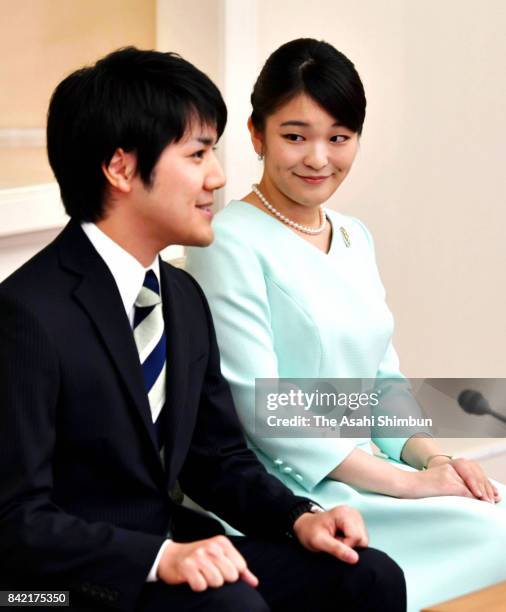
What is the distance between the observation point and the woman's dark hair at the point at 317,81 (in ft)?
7.54

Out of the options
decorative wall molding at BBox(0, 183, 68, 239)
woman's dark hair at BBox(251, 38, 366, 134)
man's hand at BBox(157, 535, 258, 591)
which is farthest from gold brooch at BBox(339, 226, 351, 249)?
man's hand at BBox(157, 535, 258, 591)

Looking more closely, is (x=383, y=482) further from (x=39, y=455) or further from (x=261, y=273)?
(x=39, y=455)

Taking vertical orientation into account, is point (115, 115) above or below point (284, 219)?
above

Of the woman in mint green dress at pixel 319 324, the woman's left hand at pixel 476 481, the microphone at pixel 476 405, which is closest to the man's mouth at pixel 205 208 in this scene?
the woman in mint green dress at pixel 319 324

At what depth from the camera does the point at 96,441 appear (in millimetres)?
1769

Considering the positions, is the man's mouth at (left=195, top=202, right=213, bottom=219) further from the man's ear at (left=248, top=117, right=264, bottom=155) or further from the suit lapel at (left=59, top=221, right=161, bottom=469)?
the man's ear at (left=248, top=117, right=264, bottom=155)

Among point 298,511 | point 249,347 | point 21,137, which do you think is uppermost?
point 21,137

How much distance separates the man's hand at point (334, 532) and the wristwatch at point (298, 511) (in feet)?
0.05

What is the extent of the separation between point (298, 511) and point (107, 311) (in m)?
0.45

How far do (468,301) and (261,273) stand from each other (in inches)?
52.2

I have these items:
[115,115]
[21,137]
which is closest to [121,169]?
[115,115]

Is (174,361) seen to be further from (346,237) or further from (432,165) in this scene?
(432,165)

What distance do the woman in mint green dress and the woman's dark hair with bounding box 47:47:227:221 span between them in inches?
18.1

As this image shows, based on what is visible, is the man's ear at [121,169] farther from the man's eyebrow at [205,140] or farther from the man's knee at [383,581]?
the man's knee at [383,581]
